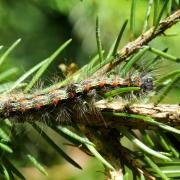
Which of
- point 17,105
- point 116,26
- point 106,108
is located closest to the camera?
point 106,108

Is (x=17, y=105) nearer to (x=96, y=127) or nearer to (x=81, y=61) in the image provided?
(x=96, y=127)

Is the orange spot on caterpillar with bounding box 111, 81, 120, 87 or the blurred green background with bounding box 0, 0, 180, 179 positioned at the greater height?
the blurred green background with bounding box 0, 0, 180, 179

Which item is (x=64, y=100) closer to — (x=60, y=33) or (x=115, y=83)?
(x=115, y=83)

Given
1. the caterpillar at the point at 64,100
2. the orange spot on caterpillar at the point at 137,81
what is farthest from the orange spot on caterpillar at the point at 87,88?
the orange spot on caterpillar at the point at 137,81

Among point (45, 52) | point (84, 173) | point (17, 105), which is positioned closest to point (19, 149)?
point (17, 105)

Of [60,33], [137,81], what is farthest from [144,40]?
[60,33]

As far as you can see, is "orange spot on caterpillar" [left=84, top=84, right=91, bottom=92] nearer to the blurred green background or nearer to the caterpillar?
the caterpillar

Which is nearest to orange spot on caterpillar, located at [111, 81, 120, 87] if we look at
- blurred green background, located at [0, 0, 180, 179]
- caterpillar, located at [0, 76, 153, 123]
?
caterpillar, located at [0, 76, 153, 123]
